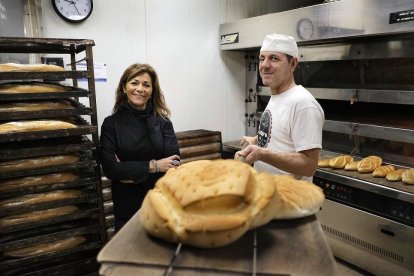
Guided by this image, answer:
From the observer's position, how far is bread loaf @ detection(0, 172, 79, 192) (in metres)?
1.51

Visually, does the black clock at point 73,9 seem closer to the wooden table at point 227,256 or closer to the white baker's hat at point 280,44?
the white baker's hat at point 280,44

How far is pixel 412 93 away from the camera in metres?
2.06

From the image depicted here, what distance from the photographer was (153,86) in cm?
198

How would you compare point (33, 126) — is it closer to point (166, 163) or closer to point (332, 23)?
point (166, 163)

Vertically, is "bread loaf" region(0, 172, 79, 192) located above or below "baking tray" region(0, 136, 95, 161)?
below

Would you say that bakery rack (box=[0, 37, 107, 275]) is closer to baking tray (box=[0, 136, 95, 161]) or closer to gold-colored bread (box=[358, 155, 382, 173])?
baking tray (box=[0, 136, 95, 161])

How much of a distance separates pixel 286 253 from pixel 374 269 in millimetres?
2083

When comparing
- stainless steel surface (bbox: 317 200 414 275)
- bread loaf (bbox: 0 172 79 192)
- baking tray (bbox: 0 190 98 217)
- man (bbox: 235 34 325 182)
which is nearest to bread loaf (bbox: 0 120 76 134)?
bread loaf (bbox: 0 172 79 192)

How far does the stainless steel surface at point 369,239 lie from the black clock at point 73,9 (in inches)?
95.1

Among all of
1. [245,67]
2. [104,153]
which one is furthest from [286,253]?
[245,67]

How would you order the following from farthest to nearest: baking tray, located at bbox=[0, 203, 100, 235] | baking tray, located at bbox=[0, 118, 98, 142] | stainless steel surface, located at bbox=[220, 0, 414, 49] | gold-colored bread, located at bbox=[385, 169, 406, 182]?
1. gold-colored bread, located at bbox=[385, 169, 406, 182]
2. stainless steel surface, located at bbox=[220, 0, 414, 49]
3. baking tray, located at bbox=[0, 203, 100, 235]
4. baking tray, located at bbox=[0, 118, 98, 142]

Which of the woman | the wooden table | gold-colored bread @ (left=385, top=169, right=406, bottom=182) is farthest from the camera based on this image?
gold-colored bread @ (left=385, top=169, right=406, bottom=182)

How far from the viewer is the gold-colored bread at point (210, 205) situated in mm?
618

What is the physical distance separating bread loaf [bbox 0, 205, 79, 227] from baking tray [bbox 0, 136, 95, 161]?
0.30 metres
